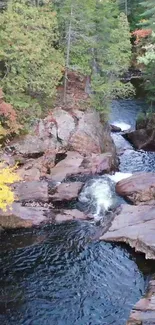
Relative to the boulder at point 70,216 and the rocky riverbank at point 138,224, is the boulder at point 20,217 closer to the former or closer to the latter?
the boulder at point 70,216

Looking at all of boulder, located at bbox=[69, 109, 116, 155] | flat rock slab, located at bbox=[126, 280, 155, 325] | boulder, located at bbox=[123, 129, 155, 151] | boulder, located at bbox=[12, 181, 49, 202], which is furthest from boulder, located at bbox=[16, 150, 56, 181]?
flat rock slab, located at bbox=[126, 280, 155, 325]

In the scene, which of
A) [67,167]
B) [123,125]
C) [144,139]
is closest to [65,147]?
[67,167]

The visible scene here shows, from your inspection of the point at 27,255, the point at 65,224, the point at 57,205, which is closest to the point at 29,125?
the point at 57,205

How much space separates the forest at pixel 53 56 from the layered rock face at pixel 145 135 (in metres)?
2.15

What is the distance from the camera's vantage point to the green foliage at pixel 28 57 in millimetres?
24734

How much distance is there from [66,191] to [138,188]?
4.34m

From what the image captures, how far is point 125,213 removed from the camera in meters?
21.4

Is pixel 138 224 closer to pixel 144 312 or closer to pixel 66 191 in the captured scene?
pixel 66 191

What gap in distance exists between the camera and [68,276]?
17.9 meters

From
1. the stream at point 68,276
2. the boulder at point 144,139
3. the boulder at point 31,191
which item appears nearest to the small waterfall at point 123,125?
the boulder at point 144,139

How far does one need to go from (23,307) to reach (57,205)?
27.3 ft

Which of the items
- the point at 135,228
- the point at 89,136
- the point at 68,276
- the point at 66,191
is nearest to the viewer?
the point at 68,276

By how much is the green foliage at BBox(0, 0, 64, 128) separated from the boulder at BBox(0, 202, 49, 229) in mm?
7524

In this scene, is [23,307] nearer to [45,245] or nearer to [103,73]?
[45,245]
